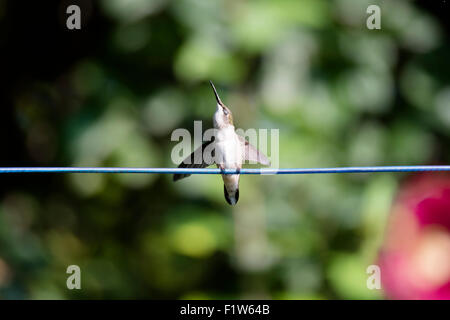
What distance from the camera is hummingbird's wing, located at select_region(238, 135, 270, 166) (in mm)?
3555

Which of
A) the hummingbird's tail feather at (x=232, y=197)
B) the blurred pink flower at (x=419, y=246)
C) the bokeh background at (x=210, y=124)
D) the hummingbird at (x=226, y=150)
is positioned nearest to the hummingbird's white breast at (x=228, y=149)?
the hummingbird at (x=226, y=150)

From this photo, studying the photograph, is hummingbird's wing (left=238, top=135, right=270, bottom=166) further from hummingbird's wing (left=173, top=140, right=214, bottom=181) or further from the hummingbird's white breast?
hummingbird's wing (left=173, top=140, right=214, bottom=181)

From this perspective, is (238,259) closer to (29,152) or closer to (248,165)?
(248,165)

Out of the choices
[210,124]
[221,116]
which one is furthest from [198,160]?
[210,124]

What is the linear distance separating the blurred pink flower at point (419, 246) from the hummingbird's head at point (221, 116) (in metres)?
1.06

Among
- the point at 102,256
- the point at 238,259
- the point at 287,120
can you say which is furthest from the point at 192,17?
the point at 102,256

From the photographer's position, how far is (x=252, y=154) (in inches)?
143

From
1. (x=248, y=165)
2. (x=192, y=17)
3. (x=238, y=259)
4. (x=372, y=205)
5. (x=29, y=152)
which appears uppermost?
(x=192, y=17)

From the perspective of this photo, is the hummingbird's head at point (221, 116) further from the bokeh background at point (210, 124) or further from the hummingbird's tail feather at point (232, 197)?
the hummingbird's tail feather at point (232, 197)

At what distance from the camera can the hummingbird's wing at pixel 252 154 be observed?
3555mm

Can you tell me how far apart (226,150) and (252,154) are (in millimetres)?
135

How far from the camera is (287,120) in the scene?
411 centimetres

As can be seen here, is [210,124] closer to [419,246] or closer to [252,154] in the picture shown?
[252,154]

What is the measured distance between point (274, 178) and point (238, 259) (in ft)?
1.67
